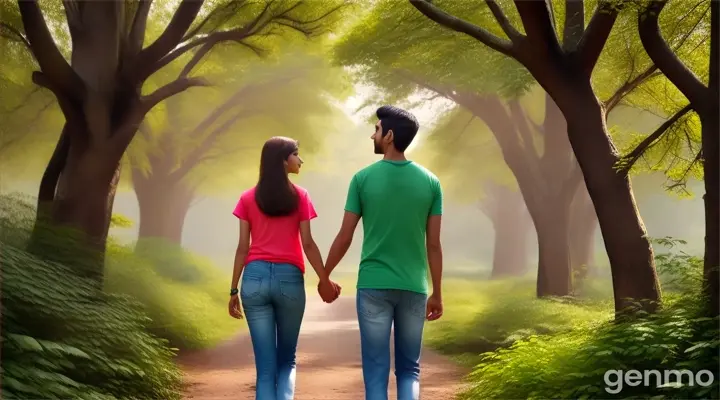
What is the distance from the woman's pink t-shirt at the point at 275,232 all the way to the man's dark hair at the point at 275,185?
6cm

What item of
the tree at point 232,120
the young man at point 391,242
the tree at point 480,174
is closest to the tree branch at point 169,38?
the young man at point 391,242

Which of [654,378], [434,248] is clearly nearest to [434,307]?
[434,248]

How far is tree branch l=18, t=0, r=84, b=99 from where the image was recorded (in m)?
9.41

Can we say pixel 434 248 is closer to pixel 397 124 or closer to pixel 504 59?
Answer: pixel 397 124

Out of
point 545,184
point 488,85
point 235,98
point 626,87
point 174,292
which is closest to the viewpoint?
point 626,87

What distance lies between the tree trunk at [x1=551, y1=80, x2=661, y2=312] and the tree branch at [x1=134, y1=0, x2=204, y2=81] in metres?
5.50

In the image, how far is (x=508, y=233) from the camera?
34.3 meters

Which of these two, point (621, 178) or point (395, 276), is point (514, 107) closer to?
point (621, 178)

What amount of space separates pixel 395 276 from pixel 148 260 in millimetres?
17478

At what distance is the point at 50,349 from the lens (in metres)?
6.09

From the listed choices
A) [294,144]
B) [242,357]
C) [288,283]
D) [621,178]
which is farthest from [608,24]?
[242,357]

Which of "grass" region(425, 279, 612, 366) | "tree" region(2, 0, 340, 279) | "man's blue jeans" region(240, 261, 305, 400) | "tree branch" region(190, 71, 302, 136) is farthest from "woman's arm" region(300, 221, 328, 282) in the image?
"tree branch" region(190, 71, 302, 136)

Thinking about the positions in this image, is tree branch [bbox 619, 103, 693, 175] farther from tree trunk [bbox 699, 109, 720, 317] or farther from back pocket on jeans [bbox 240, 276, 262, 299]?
back pocket on jeans [bbox 240, 276, 262, 299]

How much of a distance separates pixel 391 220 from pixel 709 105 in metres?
3.89
